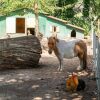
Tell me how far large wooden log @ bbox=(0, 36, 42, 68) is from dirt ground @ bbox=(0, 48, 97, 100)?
288 mm

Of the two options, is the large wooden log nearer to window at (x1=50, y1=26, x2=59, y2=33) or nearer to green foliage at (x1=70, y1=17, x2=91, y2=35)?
window at (x1=50, y1=26, x2=59, y2=33)

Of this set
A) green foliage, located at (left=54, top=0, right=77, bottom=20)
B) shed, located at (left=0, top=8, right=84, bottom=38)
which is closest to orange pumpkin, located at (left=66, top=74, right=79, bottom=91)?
shed, located at (left=0, top=8, right=84, bottom=38)

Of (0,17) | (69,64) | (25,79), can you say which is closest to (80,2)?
(0,17)

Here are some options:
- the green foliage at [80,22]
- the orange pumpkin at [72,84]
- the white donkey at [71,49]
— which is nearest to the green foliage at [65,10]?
the green foliage at [80,22]

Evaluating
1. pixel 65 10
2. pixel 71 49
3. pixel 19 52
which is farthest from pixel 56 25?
pixel 71 49

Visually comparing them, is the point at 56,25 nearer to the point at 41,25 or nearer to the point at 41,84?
the point at 41,25

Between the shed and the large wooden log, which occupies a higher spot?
the shed

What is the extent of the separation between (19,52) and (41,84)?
10.8ft

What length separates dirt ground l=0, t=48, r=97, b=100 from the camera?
30.9ft

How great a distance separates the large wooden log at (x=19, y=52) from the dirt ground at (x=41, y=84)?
29cm

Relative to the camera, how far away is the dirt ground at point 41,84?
30.9 feet

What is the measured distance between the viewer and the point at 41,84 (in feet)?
35.9

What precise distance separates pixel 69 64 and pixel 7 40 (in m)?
2.56

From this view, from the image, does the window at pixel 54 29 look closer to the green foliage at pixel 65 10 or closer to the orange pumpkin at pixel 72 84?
the green foliage at pixel 65 10
